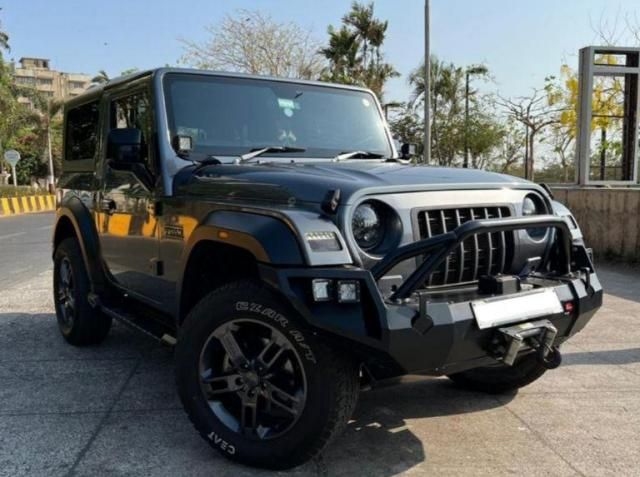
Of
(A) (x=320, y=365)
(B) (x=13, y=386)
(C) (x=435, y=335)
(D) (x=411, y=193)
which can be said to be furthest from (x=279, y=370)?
(B) (x=13, y=386)

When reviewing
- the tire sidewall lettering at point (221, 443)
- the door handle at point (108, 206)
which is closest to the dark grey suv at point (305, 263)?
the tire sidewall lettering at point (221, 443)

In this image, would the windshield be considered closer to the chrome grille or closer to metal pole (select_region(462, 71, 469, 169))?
the chrome grille

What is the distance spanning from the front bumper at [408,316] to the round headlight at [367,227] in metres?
0.21

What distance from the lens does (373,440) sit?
11.4ft

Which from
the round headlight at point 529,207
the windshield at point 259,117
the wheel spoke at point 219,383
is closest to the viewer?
the wheel spoke at point 219,383

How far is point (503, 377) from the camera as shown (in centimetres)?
406

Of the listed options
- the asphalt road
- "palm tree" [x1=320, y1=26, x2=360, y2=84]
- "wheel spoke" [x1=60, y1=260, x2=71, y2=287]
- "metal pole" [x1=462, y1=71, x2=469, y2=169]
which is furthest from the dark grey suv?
"palm tree" [x1=320, y1=26, x2=360, y2=84]

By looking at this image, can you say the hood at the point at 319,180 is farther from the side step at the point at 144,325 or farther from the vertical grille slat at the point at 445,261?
the side step at the point at 144,325

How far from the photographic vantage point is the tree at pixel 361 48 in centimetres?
3309

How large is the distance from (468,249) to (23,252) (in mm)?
11157

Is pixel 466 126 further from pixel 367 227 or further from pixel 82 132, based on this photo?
pixel 367 227

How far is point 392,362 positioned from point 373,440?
0.97 m

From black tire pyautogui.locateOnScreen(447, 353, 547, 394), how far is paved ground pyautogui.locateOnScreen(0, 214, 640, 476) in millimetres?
79

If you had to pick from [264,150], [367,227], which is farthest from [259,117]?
[367,227]
